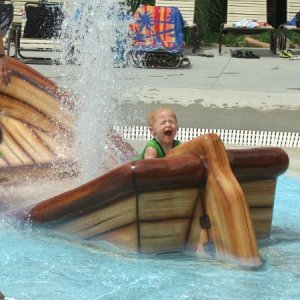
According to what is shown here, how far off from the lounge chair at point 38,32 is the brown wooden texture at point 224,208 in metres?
7.74

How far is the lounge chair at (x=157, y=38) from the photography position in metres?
11.2

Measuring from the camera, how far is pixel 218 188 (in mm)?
3762

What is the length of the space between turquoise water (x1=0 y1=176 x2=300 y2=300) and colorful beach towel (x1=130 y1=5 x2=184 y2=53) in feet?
23.2

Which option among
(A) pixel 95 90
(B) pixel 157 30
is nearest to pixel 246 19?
(B) pixel 157 30

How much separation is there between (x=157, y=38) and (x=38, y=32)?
1.73 meters

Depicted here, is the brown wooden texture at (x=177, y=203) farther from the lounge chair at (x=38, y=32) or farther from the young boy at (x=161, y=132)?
the lounge chair at (x=38, y=32)

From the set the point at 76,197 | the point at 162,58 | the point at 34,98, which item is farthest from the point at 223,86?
the point at 76,197

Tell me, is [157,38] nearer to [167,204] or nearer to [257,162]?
[257,162]

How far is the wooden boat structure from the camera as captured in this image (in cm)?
376

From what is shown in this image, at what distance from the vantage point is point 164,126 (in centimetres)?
A: 429

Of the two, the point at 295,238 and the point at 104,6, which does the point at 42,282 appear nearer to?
the point at 295,238

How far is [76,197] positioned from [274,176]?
986mm

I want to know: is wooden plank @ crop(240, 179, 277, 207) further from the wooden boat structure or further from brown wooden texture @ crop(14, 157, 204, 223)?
brown wooden texture @ crop(14, 157, 204, 223)

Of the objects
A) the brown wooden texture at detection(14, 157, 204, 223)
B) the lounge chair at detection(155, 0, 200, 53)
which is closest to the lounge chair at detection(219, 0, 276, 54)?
the lounge chair at detection(155, 0, 200, 53)
